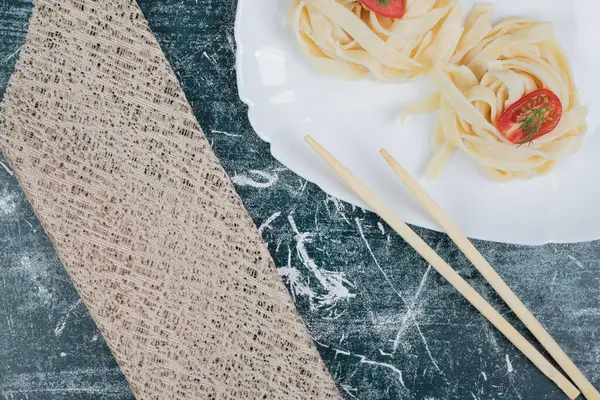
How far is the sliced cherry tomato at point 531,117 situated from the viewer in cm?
109

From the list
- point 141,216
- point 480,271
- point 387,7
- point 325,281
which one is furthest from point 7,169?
point 480,271

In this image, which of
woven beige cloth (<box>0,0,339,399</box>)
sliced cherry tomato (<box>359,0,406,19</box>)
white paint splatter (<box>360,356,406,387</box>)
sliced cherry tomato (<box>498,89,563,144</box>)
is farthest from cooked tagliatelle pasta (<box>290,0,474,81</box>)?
white paint splatter (<box>360,356,406,387</box>)

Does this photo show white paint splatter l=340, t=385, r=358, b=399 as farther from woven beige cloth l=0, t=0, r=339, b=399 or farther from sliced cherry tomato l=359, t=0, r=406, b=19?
sliced cherry tomato l=359, t=0, r=406, b=19

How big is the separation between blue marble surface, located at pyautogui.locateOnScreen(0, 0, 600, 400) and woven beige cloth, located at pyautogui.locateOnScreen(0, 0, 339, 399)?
0.17ft

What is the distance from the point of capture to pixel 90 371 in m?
1.21

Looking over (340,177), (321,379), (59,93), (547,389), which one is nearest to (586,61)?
(340,177)

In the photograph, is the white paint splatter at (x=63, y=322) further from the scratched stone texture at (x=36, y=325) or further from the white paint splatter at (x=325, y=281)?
the white paint splatter at (x=325, y=281)

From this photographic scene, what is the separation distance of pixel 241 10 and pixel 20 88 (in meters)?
0.45

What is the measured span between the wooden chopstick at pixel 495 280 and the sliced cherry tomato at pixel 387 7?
0.24m

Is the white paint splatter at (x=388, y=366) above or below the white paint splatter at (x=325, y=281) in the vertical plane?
below

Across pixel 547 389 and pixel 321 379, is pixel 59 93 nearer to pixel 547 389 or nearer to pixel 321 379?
pixel 321 379

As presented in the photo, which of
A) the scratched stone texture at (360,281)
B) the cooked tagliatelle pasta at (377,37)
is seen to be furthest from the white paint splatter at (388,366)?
the cooked tagliatelle pasta at (377,37)

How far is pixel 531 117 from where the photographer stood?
1084 mm

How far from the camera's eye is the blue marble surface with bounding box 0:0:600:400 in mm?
1216
